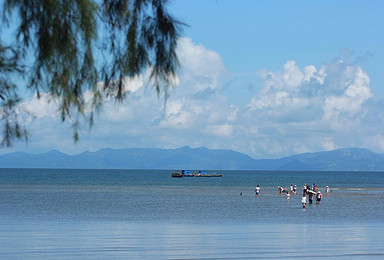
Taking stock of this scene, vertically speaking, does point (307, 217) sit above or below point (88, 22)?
below

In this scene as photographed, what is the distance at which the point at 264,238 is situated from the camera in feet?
90.4

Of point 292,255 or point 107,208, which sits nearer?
point 292,255

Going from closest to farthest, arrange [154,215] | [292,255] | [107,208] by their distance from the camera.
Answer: [292,255] < [154,215] < [107,208]

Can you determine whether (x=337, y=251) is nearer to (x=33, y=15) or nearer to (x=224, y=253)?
(x=224, y=253)

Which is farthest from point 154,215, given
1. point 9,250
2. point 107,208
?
point 9,250

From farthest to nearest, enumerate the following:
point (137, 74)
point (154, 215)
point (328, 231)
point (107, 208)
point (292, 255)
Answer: point (107, 208) → point (154, 215) → point (328, 231) → point (292, 255) → point (137, 74)

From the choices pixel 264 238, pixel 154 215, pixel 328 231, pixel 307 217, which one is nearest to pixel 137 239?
pixel 264 238

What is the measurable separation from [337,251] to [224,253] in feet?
13.9

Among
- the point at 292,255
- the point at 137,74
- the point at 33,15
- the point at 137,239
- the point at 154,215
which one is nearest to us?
the point at 33,15

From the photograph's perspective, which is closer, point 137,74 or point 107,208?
point 137,74

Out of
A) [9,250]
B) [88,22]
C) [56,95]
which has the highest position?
[88,22]

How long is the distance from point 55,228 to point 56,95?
22424mm

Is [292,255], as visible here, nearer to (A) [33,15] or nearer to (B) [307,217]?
(A) [33,15]

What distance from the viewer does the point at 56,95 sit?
1064 centimetres
